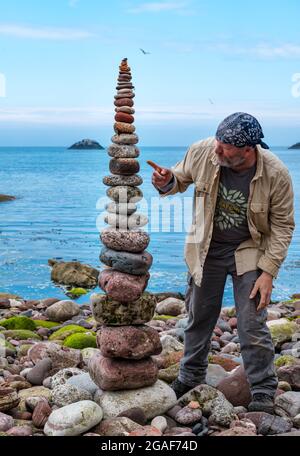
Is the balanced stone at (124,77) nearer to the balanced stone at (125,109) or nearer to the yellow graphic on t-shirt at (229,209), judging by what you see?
the balanced stone at (125,109)

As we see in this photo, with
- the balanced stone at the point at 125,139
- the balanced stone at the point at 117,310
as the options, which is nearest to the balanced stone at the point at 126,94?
the balanced stone at the point at 125,139

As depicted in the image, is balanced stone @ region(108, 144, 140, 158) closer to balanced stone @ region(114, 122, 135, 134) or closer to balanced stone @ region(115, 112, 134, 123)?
balanced stone @ region(114, 122, 135, 134)

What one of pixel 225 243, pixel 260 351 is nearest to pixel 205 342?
pixel 260 351

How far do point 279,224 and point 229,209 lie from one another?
49cm

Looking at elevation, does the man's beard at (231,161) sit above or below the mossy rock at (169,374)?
above

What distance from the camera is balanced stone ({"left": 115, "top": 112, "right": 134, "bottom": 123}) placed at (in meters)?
7.65

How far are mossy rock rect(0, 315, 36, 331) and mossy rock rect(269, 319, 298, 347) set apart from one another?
3.88 m

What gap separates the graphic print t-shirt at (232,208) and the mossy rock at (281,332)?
4016 mm

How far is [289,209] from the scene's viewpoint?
285 inches

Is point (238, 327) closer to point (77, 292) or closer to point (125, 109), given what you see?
point (125, 109)

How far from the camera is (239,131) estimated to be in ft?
22.6

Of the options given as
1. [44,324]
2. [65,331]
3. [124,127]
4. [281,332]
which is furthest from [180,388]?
[44,324]

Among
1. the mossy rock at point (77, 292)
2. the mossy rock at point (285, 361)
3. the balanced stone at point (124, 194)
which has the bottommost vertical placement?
the mossy rock at point (77, 292)

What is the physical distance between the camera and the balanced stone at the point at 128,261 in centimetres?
748
